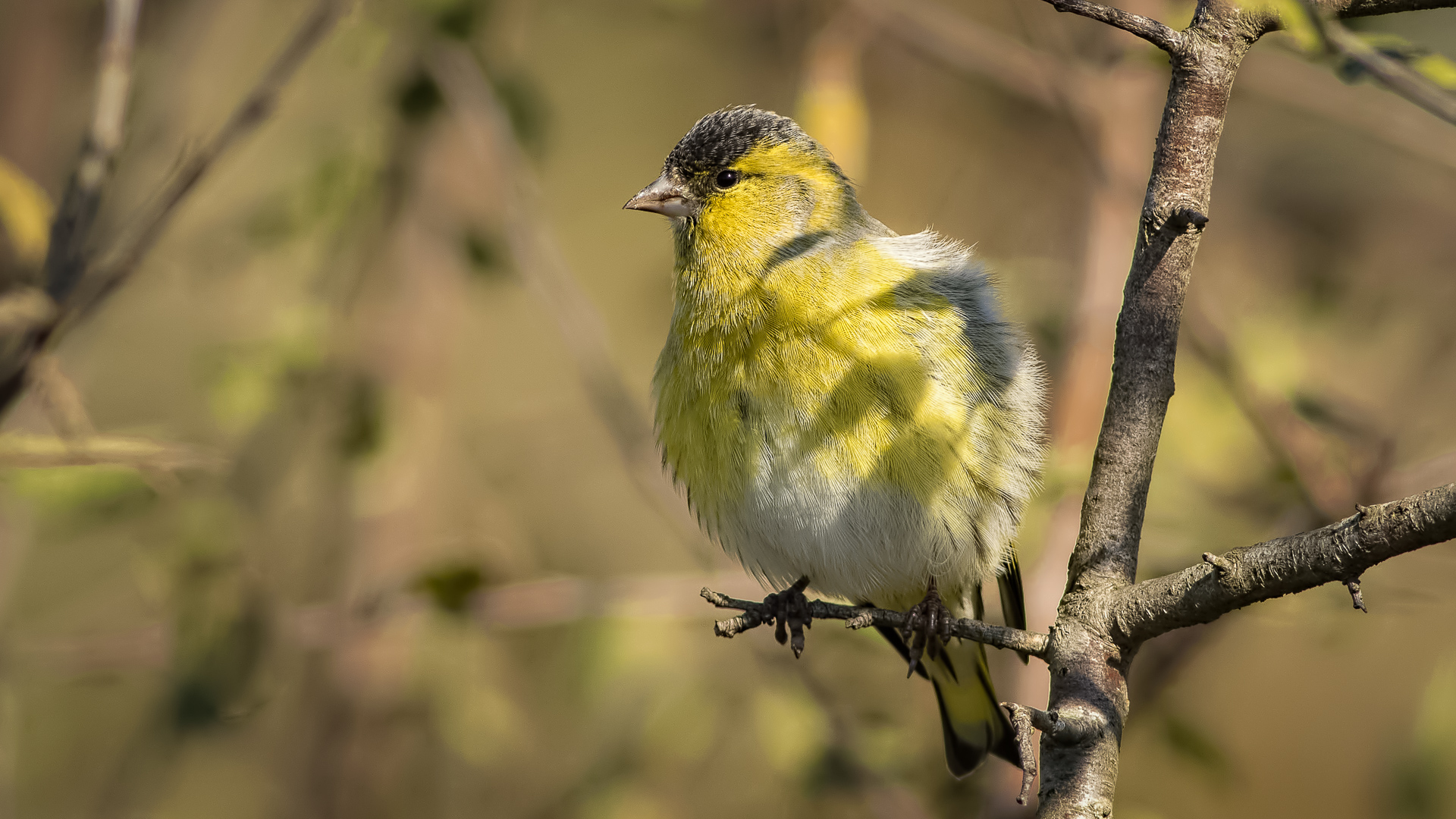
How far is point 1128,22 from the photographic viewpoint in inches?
A: 64.6

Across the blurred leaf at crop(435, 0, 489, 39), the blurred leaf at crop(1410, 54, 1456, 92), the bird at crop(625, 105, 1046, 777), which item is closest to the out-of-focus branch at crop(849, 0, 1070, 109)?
the bird at crop(625, 105, 1046, 777)

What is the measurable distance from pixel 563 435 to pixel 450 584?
2172 mm

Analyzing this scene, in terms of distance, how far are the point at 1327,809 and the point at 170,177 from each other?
553 centimetres

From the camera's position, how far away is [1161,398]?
183cm

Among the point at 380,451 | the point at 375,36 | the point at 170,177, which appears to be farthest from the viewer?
the point at 380,451

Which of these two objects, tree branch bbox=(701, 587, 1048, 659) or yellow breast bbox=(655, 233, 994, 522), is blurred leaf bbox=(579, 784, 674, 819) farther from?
tree branch bbox=(701, 587, 1048, 659)

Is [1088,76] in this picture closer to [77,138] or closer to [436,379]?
[436,379]

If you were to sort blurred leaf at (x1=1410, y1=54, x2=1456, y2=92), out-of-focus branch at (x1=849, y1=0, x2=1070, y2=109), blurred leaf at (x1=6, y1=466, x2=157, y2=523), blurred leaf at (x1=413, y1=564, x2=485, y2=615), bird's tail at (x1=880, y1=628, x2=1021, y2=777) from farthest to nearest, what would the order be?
Result: out-of-focus branch at (x1=849, y1=0, x2=1070, y2=109) < bird's tail at (x1=880, y1=628, x2=1021, y2=777) < blurred leaf at (x1=413, y1=564, x2=485, y2=615) < blurred leaf at (x1=6, y1=466, x2=157, y2=523) < blurred leaf at (x1=1410, y1=54, x2=1456, y2=92)

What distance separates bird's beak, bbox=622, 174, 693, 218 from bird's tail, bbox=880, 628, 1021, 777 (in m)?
1.48

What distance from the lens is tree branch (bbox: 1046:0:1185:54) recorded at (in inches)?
61.5

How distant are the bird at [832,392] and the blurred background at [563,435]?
0.31 m

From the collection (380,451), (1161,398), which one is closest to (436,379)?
(380,451)

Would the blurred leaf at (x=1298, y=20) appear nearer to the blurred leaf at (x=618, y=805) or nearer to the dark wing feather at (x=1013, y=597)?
the dark wing feather at (x=1013, y=597)

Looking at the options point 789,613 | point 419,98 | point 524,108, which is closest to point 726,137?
point 524,108
